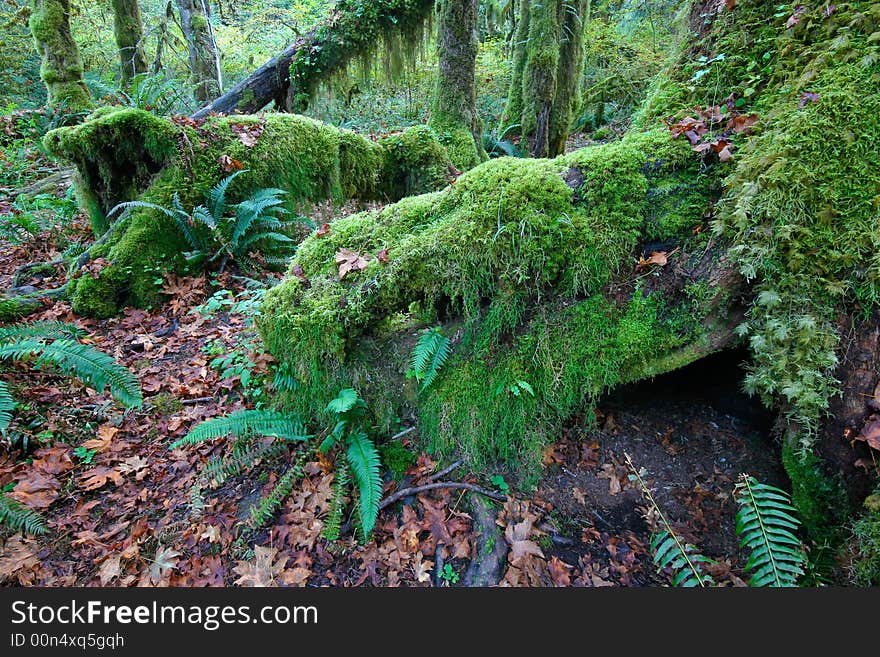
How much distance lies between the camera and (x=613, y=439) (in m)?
3.43

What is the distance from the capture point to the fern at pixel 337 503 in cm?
296

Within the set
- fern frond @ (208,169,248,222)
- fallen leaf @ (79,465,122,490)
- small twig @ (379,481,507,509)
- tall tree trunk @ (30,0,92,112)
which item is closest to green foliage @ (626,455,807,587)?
small twig @ (379,481,507,509)

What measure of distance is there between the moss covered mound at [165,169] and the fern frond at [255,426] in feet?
9.62

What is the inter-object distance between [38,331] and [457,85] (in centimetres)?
705

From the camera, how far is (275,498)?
3148 mm

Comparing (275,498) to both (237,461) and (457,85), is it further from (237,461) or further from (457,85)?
(457,85)

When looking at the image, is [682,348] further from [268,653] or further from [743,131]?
[268,653]

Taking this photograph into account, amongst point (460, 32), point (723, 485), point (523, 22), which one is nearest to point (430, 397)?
point (723, 485)

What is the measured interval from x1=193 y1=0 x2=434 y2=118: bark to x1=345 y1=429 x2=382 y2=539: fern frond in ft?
25.5

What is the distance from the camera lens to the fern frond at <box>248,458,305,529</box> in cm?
306

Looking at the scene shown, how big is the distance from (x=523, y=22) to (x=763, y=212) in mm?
9022

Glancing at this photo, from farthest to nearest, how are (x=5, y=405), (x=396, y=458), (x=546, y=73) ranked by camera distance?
(x=546, y=73) < (x=396, y=458) < (x=5, y=405)

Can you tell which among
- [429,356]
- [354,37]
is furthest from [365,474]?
[354,37]

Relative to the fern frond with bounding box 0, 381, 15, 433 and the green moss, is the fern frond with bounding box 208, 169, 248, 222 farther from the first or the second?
the green moss
